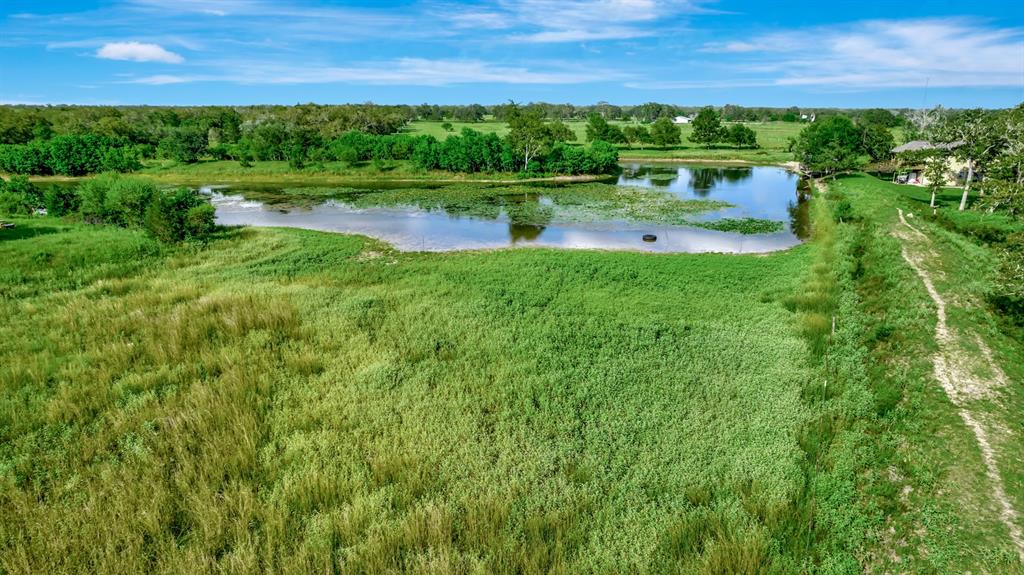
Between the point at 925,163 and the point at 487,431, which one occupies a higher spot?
the point at 925,163

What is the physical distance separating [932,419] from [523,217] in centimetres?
3204

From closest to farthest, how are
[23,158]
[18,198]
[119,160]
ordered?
[18,198] → [23,158] → [119,160]

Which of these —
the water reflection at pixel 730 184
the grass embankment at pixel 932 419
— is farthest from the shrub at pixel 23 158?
the grass embankment at pixel 932 419

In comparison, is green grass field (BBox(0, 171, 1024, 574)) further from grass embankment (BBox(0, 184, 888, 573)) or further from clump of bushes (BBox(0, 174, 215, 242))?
clump of bushes (BBox(0, 174, 215, 242))

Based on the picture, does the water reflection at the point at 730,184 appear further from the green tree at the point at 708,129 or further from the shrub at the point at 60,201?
the shrub at the point at 60,201

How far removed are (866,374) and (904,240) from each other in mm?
16786

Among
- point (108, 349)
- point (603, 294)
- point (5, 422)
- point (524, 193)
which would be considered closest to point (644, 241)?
point (603, 294)

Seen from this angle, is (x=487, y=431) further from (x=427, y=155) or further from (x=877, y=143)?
(x=877, y=143)

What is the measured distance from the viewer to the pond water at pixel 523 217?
3186 cm

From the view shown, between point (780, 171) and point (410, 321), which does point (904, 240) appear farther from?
point (780, 171)

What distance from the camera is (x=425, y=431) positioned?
10469 mm

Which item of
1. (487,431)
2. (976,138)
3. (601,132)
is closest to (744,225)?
(976,138)

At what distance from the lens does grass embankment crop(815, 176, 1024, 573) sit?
7477mm

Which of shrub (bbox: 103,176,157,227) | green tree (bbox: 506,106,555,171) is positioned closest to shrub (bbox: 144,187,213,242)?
shrub (bbox: 103,176,157,227)
